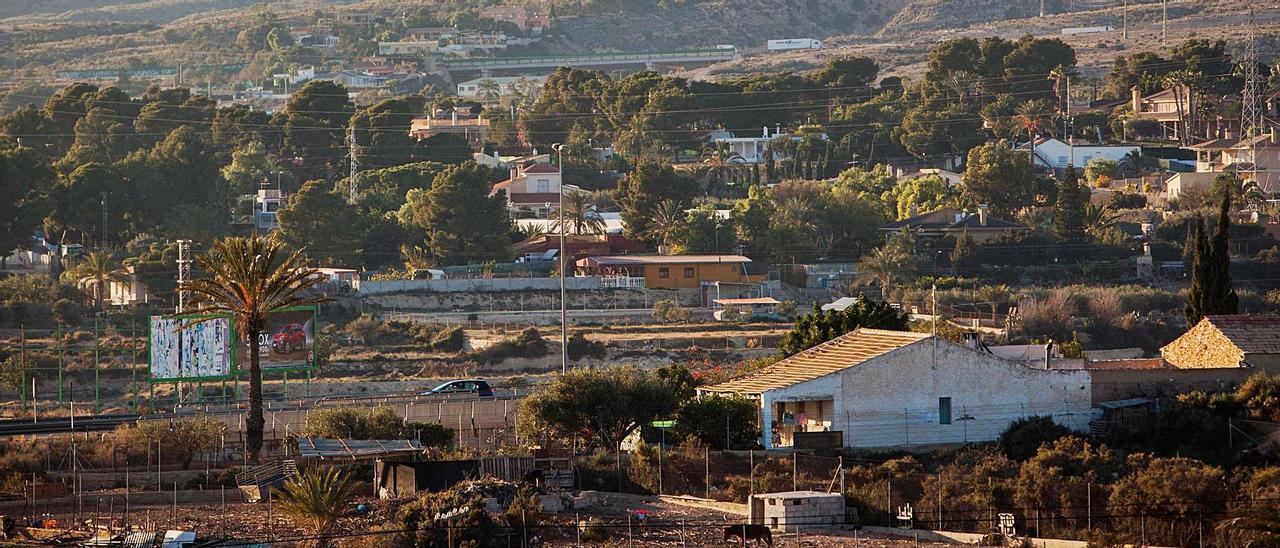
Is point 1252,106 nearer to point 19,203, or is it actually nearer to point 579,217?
point 579,217

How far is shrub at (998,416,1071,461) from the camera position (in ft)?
137

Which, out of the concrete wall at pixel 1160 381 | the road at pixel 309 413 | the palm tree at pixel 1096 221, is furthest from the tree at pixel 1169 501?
the palm tree at pixel 1096 221

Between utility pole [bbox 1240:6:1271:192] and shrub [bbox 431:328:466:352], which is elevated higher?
utility pole [bbox 1240:6:1271:192]

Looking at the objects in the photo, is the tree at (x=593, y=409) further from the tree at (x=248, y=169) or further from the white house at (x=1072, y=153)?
the white house at (x=1072, y=153)

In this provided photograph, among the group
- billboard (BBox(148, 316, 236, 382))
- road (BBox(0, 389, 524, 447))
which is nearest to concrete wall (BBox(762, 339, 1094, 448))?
road (BBox(0, 389, 524, 447))

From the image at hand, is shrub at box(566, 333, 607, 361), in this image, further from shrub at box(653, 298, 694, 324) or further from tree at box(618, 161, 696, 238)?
tree at box(618, 161, 696, 238)

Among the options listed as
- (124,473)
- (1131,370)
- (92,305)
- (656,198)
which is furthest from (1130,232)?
(124,473)

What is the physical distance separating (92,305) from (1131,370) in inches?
1906

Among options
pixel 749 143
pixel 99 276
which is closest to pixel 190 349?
pixel 99 276

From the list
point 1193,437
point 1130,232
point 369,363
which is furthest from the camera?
point 1130,232

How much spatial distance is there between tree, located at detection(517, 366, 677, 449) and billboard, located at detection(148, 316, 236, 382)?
10213mm

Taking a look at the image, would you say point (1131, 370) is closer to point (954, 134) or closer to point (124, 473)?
point (124, 473)

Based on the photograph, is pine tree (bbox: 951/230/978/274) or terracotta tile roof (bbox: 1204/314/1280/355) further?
pine tree (bbox: 951/230/978/274)

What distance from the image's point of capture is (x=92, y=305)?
85.0 m
